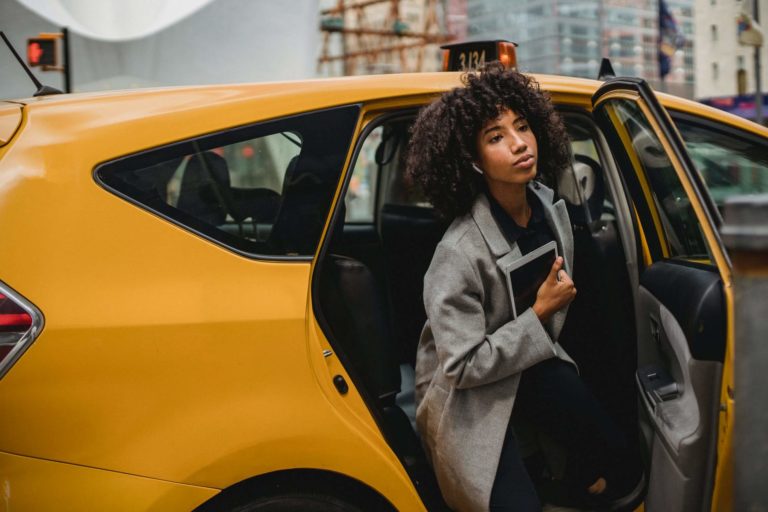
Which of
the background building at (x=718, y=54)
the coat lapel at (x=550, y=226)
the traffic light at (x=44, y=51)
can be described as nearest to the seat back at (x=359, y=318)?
the coat lapel at (x=550, y=226)

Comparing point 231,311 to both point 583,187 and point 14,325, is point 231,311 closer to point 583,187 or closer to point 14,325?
point 14,325

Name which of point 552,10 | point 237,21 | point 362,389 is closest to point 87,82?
point 237,21

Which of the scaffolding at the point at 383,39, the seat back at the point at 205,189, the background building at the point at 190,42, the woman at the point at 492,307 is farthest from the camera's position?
the scaffolding at the point at 383,39

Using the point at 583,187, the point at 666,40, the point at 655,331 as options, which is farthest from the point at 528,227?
the point at 666,40

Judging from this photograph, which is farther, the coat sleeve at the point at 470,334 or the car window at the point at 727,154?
the car window at the point at 727,154

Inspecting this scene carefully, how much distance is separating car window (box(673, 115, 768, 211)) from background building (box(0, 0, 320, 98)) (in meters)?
6.88

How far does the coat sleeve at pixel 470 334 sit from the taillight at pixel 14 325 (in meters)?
0.91

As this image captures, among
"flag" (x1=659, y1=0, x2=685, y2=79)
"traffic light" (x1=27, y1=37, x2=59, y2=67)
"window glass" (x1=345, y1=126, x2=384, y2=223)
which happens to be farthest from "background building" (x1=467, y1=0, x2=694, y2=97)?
"window glass" (x1=345, y1=126, x2=384, y2=223)

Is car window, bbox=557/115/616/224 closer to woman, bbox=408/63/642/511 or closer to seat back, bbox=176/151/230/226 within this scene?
woman, bbox=408/63/642/511

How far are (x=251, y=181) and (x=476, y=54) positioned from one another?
94cm

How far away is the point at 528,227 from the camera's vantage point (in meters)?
2.23

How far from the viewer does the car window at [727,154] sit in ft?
Result: 7.68

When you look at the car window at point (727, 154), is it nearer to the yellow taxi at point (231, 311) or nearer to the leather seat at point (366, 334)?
the yellow taxi at point (231, 311)

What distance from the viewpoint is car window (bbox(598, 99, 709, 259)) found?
2.09m
